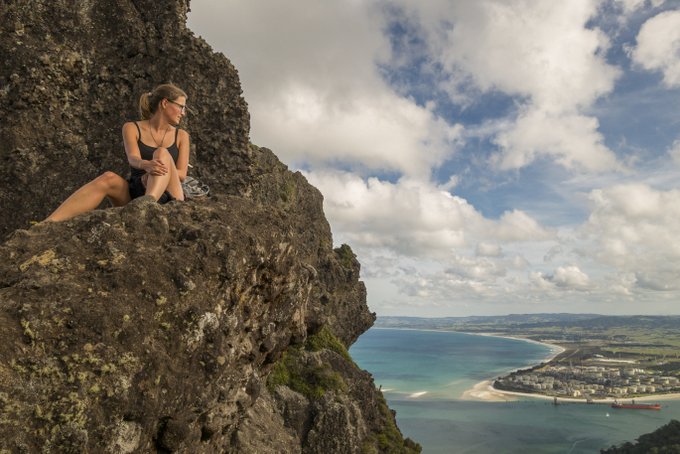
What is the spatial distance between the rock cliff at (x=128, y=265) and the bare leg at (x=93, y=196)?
592mm

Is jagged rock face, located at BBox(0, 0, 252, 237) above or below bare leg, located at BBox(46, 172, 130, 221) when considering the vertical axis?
above

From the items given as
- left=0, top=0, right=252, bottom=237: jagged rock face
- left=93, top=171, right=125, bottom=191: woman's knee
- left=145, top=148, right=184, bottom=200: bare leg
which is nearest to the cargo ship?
left=0, top=0, right=252, bottom=237: jagged rock face

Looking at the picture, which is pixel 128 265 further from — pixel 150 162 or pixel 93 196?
pixel 150 162

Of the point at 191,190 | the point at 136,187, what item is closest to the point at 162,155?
the point at 136,187

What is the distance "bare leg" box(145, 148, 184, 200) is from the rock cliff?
54 centimetres

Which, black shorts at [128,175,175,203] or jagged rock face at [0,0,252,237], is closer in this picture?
black shorts at [128,175,175,203]

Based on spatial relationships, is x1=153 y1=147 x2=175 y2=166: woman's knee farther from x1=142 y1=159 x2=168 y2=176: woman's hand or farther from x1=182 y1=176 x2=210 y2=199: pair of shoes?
x1=182 y1=176 x2=210 y2=199: pair of shoes

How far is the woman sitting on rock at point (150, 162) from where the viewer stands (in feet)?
26.6

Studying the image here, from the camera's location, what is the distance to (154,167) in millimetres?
8227

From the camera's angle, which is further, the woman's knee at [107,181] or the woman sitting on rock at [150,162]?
the woman's knee at [107,181]

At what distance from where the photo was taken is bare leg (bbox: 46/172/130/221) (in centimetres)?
785

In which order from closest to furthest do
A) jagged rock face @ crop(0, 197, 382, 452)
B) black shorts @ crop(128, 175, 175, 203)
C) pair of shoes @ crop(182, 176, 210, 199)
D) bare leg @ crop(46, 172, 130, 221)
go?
1. jagged rock face @ crop(0, 197, 382, 452)
2. bare leg @ crop(46, 172, 130, 221)
3. black shorts @ crop(128, 175, 175, 203)
4. pair of shoes @ crop(182, 176, 210, 199)

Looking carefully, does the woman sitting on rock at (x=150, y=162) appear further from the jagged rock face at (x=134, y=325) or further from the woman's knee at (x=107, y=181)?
the jagged rock face at (x=134, y=325)

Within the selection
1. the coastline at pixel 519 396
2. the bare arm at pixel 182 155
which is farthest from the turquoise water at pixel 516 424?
the bare arm at pixel 182 155
